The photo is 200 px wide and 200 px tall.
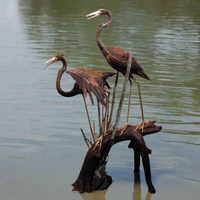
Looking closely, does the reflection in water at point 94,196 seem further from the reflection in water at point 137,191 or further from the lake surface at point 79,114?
the reflection in water at point 137,191

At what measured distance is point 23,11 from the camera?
115 ft

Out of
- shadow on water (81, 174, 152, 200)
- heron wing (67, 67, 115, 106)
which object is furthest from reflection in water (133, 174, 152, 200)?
heron wing (67, 67, 115, 106)

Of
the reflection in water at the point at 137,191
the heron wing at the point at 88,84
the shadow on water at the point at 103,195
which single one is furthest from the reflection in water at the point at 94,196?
the heron wing at the point at 88,84

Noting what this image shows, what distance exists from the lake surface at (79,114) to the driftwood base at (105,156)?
205 millimetres

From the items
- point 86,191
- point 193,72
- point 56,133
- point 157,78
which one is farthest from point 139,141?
point 193,72

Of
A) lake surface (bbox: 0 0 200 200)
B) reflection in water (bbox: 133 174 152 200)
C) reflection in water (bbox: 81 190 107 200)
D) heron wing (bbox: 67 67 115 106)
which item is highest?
heron wing (bbox: 67 67 115 106)

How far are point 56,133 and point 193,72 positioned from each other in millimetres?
7184

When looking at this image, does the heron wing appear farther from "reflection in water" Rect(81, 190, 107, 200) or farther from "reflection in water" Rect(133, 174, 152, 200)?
"reflection in water" Rect(133, 174, 152, 200)

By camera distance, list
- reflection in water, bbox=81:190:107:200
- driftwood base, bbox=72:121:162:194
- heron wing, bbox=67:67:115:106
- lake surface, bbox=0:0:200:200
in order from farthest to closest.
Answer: lake surface, bbox=0:0:200:200 → reflection in water, bbox=81:190:107:200 → driftwood base, bbox=72:121:162:194 → heron wing, bbox=67:67:115:106

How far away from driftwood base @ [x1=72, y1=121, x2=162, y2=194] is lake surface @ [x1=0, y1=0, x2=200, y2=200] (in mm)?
205

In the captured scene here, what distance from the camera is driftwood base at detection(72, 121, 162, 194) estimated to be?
6262 mm

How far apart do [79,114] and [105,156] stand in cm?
421

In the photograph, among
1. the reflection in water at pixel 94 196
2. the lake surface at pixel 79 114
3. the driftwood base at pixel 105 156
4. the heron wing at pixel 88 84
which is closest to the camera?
the heron wing at pixel 88 84

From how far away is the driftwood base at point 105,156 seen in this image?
6262 millimetres
